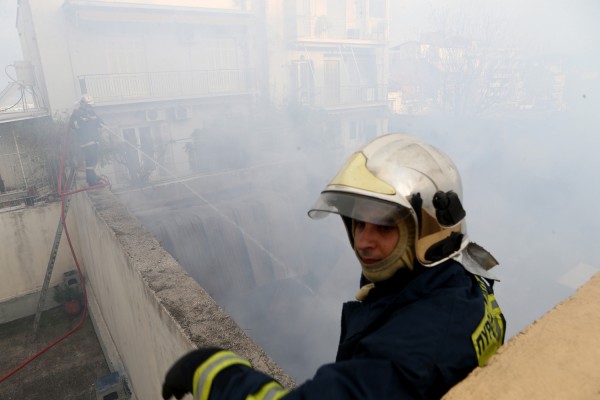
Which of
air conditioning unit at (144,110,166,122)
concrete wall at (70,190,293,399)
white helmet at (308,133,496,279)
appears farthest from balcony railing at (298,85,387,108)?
white helmet at (308,133,496,279)

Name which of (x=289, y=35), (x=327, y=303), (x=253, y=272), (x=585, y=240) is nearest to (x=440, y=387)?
(x=253, y=272)

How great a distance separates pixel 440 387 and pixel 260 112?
57.0 ft

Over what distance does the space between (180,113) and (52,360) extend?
11006 mm

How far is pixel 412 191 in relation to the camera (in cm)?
121

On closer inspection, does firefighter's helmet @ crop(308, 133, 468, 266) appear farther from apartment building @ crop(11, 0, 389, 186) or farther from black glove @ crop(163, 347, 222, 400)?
apartment building @ crop(11, 0, 389, 186)

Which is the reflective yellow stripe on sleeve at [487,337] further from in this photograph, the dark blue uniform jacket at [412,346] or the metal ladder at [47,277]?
the metal ladder at [47,277]

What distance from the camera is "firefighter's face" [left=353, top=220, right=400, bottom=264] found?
1.23 m

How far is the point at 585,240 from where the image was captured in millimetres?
23281

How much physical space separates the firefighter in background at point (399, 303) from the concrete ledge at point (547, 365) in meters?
0.10

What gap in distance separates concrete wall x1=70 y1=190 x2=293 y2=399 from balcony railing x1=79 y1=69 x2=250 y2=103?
9441 millimetres

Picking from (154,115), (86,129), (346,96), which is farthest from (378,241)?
(346,96)

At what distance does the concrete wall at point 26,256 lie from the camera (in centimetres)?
731

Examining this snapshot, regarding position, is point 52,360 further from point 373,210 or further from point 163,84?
point 163,84

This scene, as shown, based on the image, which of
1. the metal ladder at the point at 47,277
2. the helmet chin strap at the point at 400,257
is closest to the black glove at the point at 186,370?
the helmet chin strap at the point at 400,257
